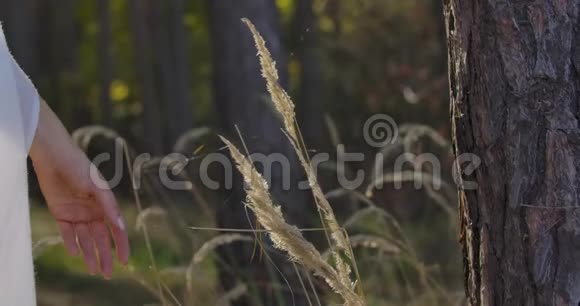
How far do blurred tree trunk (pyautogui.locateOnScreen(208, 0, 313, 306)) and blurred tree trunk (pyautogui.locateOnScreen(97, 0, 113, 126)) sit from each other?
31.7ft

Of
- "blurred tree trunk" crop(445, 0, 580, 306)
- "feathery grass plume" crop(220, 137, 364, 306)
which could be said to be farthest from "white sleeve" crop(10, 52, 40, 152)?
"blurred tree trunk" crop(445, 0, 580, 306)

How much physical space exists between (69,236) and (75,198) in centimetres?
9

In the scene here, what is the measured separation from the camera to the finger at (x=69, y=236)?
2357 mm

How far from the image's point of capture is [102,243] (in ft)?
7.70

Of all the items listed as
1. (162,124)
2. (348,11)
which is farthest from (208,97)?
(348,11)

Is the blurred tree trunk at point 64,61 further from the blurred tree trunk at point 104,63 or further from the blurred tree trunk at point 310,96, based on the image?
the blurred tree trunk at point 310,96

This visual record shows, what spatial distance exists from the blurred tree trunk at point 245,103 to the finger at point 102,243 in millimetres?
2589

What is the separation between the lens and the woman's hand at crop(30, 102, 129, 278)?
2.25 m

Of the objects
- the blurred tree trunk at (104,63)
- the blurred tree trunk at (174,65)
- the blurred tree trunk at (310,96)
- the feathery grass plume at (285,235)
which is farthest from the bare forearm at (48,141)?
the blurred tree trunk at (104,63)

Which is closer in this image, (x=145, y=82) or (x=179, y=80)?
(x=179, y=80)

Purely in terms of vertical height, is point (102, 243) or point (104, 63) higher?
point (104, 63)

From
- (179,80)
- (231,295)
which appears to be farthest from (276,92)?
(179,80)

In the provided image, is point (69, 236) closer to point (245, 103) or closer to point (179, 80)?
point (245, 103)

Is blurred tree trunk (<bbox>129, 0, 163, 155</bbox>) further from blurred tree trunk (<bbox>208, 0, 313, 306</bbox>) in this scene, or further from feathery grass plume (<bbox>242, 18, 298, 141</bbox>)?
feathery grass plume (<bbox>242, 18, 298, 141</bbox>)
